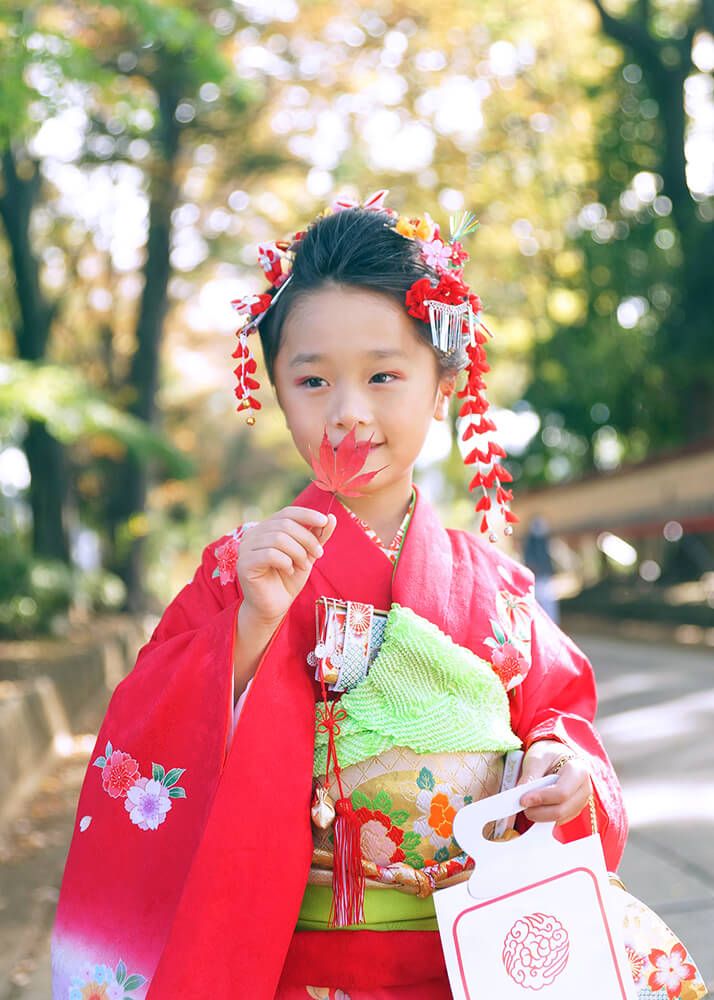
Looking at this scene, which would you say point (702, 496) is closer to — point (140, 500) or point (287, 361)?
point (140, 500)

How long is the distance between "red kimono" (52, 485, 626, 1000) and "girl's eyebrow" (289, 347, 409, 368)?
367mm

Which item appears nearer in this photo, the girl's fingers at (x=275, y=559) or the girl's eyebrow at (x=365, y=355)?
the girl's fingers at (x=275, y=559)

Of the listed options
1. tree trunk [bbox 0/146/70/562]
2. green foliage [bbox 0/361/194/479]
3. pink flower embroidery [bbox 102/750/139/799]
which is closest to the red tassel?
pink flower embroidery [bbox 102/750/139/799]

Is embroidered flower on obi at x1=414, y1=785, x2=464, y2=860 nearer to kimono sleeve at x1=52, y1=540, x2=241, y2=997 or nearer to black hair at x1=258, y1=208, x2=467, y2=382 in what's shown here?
kimono sleeve at x1=52, y1=540, x2=241, y2=997

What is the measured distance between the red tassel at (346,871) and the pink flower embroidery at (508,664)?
0.34m

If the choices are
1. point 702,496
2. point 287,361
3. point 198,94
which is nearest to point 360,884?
point 287,361

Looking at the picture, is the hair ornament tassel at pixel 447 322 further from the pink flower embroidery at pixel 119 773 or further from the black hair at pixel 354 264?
the pink flower embroidery at pixel 119 773

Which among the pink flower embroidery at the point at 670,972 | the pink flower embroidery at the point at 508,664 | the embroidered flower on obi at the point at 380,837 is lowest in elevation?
the pink flower embroidery at the point at 670,972

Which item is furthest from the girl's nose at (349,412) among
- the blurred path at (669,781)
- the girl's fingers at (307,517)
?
the blurred path at (669,781)

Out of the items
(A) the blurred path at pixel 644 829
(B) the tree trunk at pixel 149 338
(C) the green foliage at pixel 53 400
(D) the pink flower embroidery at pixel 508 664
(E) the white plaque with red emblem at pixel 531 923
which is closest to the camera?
(E) the white plaque with red emblem at pixel 531 923

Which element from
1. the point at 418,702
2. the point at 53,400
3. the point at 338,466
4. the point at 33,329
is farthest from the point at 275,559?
the point at 33,329

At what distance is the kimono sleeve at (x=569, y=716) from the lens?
5.79 ft

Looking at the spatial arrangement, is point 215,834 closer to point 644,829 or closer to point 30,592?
point 644,829

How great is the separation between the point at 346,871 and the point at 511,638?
1.58ft
